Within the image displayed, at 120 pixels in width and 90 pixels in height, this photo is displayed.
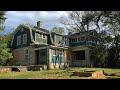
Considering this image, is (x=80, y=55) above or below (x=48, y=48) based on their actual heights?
below

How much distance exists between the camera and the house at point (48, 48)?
27.1 meters

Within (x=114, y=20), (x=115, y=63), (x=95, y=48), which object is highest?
(x=114, y=20)

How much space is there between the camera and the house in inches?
1068

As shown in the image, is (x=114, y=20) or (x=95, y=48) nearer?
(x=114, y=20)

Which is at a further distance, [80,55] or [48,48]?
[80,55]

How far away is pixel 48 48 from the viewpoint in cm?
2627

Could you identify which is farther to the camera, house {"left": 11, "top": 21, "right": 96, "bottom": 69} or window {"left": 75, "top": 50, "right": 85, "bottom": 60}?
window {"left": 75, "top": 50, "right": 85, "bottom": 60}

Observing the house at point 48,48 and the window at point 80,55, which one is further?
the window at point 80,55

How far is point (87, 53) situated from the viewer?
30.4 metres
